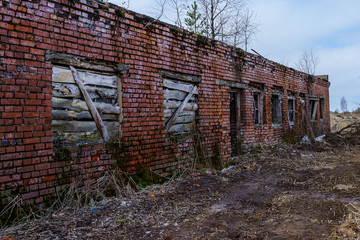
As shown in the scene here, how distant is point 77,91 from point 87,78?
30 centimetres

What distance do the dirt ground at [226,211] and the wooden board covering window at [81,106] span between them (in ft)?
3.81

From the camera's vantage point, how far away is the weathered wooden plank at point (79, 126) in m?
4.16

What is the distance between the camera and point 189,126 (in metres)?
6.59

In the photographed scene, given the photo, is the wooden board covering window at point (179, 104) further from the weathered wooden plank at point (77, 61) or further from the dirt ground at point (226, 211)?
the weathered wooden plank at point (77, 61)

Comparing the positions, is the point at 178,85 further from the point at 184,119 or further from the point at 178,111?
the point at 184,119

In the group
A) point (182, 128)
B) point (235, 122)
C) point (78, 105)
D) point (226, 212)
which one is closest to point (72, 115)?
point (78, 105)

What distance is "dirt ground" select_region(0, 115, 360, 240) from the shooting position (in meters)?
3.20

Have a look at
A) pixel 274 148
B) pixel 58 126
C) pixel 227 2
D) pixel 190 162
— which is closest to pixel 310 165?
pixel 274 148

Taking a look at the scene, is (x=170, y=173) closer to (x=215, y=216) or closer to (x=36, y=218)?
(x=215, y=216)

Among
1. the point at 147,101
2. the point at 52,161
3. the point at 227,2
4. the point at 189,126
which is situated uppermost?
the point at 227,2

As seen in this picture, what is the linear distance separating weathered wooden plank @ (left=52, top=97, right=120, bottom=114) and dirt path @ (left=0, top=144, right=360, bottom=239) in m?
1.59

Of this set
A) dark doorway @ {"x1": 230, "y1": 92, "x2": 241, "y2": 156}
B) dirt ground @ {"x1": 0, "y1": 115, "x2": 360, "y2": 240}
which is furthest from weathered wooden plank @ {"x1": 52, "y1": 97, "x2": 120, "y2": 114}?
dark doorway @ {"x1": 230, "y1": 92, "x2": 241, "y2": 156}

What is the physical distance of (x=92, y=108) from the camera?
455cm

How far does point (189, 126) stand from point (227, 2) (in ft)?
35.1
